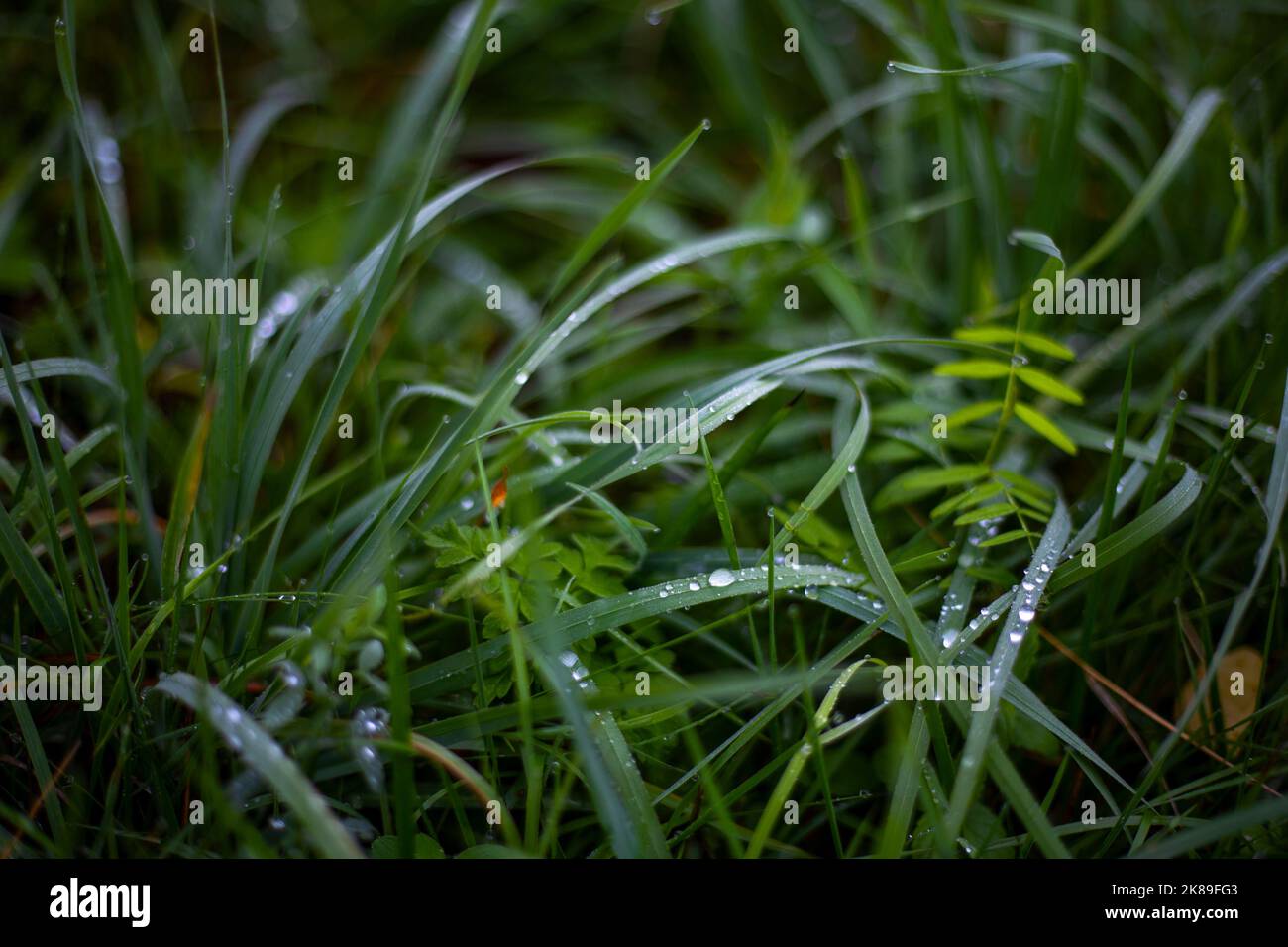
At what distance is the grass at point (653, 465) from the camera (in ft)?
3.45

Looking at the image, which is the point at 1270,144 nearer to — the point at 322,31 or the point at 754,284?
the point at 754,284

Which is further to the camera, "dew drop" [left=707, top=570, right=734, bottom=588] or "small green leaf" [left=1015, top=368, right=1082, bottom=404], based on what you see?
"small green leaf" [left=1015, top=368, right=1082, bottom=404]

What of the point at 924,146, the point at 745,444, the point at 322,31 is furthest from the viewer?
the point at 322,31

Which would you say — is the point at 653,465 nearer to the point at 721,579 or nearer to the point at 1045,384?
the point at 721,579

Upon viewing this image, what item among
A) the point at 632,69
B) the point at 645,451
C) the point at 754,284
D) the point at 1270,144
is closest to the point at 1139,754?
the point at 645,451

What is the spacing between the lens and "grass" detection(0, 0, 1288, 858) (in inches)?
41.4

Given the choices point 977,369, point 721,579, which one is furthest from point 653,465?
point 977,369

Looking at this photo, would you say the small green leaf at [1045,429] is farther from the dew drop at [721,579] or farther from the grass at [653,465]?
the dew drop at [721,579]

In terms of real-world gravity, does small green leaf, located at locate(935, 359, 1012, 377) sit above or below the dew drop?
above

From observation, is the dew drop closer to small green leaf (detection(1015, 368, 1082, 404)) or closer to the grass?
the grass

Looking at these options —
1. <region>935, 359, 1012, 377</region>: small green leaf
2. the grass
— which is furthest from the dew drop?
<region>935, 359, 1012, 377</region>: small green leaf

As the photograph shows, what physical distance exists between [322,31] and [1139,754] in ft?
7.47

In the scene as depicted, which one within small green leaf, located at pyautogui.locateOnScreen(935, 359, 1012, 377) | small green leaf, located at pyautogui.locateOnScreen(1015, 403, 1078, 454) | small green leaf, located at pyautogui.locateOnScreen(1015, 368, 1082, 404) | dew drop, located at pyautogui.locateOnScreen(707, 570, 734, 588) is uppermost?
small green leaf, located at pyautogui.locateOnScreen(935, 359, 1012, 377)

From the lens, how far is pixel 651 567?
4.22ft
